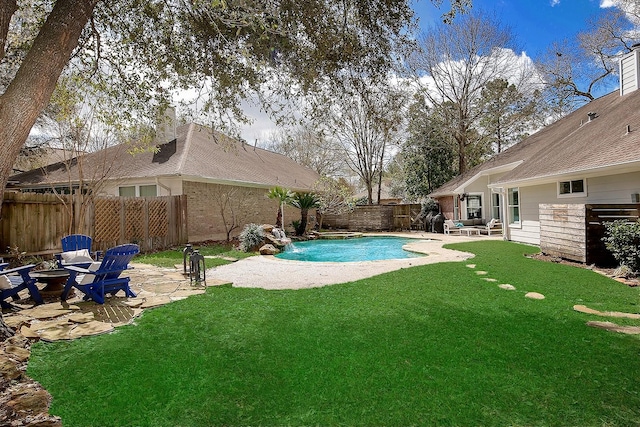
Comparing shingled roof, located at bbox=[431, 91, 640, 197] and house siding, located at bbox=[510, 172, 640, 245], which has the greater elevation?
shingled roof, located at bbox=[431, 91, 640, 197]

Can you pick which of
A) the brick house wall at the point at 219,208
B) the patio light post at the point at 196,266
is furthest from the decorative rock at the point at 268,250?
the patio light post at the point at 196,266

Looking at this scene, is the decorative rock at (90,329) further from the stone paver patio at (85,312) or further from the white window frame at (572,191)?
the white window frame at (572,191)

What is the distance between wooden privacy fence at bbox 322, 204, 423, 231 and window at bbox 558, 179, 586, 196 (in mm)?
13097

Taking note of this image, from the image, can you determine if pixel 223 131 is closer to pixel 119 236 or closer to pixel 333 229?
pixel 119 236

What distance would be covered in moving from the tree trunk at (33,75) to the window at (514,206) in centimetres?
1525

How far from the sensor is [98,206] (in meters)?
12.1

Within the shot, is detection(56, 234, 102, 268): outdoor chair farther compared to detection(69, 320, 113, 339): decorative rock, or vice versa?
detection(56, 234, 102, 268): outdoor chair

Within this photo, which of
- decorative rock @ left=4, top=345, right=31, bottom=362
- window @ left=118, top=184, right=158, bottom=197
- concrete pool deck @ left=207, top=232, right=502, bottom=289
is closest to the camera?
decorative rock @ left=4, top=345, right=31, bottom=362

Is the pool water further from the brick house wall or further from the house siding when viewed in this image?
the house siding

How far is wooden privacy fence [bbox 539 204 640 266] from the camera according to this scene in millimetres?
8562

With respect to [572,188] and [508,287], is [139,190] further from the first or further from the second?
[572,188]

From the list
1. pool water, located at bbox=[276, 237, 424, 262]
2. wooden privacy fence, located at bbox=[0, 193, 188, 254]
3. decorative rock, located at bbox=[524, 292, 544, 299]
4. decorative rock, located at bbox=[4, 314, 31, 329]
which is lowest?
pool water, located at bbox=[276, 237, 424, 262]

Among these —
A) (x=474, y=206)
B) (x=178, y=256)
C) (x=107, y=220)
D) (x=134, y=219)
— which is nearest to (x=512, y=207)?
(x=474, y=206)

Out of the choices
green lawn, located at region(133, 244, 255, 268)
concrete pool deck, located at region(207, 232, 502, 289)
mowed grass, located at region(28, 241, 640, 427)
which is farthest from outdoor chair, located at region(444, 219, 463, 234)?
mowed grass, located at region(28, 241, 640, 427)
